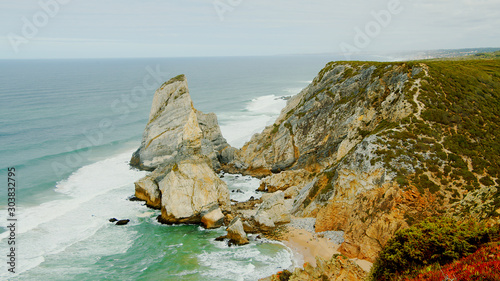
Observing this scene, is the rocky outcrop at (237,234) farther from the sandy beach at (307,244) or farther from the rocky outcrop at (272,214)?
the sandy beach at (307,244)

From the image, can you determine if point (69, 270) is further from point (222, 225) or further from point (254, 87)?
point (254, 87)

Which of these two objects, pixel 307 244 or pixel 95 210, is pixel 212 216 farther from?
pixel 95 210

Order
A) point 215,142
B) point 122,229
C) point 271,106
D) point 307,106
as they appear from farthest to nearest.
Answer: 1. point 271,106
2. point 215,142
3. point 307,106
4. point 122,229

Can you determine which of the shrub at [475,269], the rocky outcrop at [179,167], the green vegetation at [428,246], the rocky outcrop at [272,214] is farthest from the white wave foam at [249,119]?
the shrub at [475,269]

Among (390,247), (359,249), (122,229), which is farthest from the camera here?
(122,229)

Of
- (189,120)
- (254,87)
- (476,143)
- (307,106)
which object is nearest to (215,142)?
(189,120)

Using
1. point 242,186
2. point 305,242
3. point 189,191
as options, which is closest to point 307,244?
point 305,242

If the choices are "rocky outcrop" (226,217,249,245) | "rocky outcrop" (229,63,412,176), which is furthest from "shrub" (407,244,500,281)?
"rocky outcrop" (229,63,412,176)
